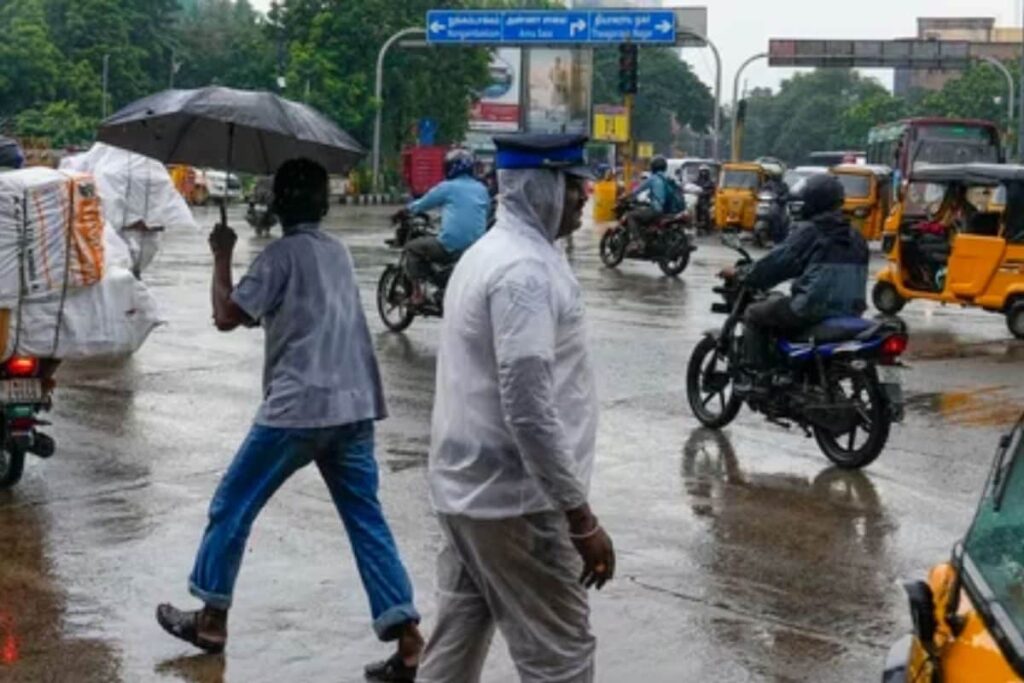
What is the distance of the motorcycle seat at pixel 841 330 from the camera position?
921 centimetres

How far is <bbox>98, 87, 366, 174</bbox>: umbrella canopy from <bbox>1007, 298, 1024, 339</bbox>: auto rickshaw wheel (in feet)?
37.4

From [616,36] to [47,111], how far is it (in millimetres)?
20365

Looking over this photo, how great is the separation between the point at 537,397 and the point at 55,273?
14.9 feet

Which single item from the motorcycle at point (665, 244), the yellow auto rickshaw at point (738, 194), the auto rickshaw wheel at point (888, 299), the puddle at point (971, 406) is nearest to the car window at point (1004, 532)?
the puddle at point (971, 406)

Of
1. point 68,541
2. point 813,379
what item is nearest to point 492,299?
point 68,541

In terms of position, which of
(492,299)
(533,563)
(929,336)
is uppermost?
(492,299)

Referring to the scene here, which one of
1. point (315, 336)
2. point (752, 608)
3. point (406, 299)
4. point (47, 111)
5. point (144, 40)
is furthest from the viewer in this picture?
point (144, 40)

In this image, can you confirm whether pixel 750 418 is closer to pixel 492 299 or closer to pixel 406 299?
A: pixel 406 299

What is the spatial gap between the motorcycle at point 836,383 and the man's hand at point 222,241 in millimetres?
4289

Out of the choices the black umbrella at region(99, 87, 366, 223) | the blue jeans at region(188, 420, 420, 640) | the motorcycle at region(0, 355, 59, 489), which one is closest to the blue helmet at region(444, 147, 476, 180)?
the motorcycle at region(0, 355, 59, 489)

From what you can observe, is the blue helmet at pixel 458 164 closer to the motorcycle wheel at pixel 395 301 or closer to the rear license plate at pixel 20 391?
the motorcycle wheel at pixel 395 301

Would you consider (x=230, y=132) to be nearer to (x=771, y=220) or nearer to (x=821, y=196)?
(x=821, y=196)

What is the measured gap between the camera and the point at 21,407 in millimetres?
7938

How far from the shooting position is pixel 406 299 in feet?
49.6
